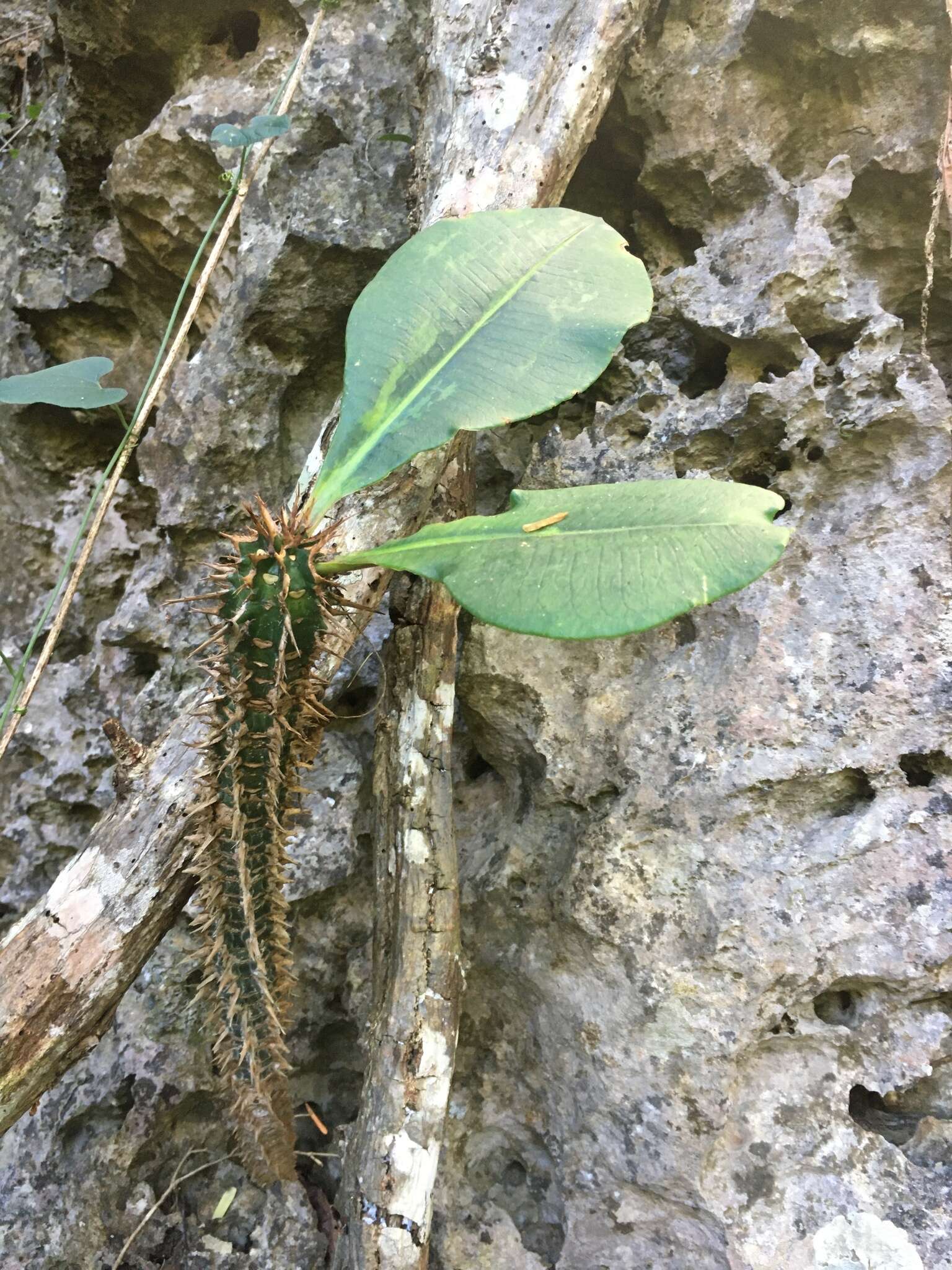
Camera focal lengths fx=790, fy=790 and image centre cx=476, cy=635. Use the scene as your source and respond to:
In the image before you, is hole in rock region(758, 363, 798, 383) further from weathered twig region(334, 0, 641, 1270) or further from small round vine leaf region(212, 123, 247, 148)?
small round vine leaf region(212, 123, 247, 148)

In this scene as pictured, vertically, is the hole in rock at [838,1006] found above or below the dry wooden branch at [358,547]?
below

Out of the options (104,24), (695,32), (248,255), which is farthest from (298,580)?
(104,24)

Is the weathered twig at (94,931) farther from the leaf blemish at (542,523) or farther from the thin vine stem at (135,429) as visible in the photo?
the leaf blemish at (542,523)

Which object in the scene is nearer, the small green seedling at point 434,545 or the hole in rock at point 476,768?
the small green seedling at point 434,545

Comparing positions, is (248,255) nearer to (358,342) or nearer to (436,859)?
(358,342)

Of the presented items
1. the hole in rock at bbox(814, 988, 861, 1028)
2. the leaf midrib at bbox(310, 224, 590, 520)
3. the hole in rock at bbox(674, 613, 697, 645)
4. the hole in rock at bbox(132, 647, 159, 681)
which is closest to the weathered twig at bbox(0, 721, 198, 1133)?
the leaf midrib at bbox(310, 224, 590, 520)

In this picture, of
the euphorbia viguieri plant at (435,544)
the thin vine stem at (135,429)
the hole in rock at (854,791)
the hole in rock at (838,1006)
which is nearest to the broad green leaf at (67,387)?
the thin vine stem at (135,429)

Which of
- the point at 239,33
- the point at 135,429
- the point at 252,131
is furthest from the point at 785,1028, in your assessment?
the point at 239,33

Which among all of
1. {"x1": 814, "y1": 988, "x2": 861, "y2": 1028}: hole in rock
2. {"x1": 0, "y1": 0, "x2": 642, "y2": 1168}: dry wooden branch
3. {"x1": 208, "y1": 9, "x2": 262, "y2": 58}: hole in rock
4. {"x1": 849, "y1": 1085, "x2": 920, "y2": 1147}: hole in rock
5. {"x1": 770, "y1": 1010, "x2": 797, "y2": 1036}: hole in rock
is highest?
{"x1": 208, "y1": 9, "x2": 262, "y2": 58}: hole in rock

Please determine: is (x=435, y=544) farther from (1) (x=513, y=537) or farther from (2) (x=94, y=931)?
(2) (x=94, y=931)
